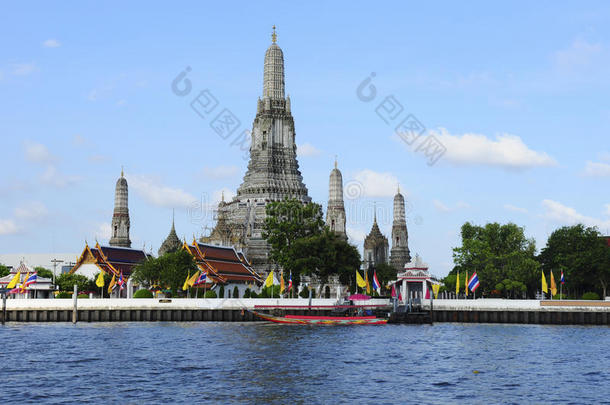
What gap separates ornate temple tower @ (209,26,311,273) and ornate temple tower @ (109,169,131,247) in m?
16.5

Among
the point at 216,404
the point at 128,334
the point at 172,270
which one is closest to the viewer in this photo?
the point at 216,404

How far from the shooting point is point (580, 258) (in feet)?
315

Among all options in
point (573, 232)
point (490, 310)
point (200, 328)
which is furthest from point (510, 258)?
point (200, 328)

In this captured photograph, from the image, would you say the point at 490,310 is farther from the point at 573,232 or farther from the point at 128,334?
the point at 128,334

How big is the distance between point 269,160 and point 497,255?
2061 inches

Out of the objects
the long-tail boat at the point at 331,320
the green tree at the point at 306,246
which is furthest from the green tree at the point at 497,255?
the long-tail boat at the point at 331,320

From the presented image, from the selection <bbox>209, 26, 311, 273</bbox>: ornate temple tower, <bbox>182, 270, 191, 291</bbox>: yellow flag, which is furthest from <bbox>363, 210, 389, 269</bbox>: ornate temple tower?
<bbox>182, 270, 191, 291</bbox>: yellow flag

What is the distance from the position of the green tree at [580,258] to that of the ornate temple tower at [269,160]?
53.3 metres

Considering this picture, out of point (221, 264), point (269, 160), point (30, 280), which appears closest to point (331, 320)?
point (221, 264)

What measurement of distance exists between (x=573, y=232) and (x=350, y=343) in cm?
5283

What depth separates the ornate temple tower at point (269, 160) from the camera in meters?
142

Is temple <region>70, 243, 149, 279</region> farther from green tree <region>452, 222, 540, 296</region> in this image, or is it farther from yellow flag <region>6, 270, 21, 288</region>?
green tree <region>452, 222, 540, 296</region>

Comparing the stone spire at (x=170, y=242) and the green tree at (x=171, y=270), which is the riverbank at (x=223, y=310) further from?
the stone spire at (x=170, y=242)

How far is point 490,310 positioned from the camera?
269ft
